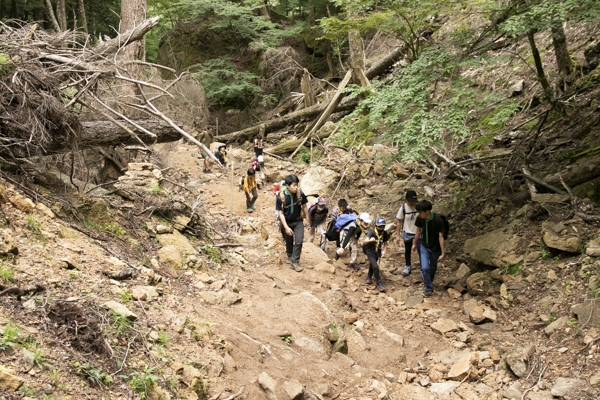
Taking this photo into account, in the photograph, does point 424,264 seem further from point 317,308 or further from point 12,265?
point 12,265

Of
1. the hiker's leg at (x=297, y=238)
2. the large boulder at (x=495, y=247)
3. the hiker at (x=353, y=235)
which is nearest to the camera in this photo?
the large boulder at (x=495, y=247)

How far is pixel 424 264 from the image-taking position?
7.30 metres

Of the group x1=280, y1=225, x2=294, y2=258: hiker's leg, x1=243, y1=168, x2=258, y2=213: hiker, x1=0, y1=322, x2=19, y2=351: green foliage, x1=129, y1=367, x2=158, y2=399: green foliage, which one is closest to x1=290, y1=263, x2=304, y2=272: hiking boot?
x1=280, y1=225, x2=294, y2=258: hiker's leg

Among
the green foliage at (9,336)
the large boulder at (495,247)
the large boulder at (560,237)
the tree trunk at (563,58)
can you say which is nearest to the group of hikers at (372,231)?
the large boulder at (495,247)

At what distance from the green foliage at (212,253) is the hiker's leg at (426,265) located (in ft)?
10.8

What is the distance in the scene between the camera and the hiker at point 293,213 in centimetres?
725

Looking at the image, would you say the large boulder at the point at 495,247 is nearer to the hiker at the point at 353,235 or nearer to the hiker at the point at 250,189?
the hiker at the point at 353,235

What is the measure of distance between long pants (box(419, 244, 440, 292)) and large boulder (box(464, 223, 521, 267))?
870 mm

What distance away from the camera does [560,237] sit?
6641 mm

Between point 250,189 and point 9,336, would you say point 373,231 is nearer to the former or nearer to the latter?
point 250,189

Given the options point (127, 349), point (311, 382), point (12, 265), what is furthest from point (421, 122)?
point (12, 265)

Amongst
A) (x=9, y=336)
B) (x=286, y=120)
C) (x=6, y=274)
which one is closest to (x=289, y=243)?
(x=6, y=274)

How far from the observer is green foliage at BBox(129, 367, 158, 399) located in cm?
346

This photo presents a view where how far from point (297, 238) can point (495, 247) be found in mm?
3338
